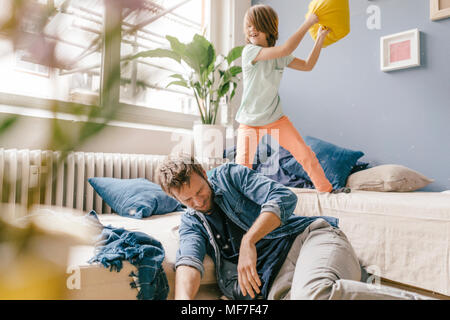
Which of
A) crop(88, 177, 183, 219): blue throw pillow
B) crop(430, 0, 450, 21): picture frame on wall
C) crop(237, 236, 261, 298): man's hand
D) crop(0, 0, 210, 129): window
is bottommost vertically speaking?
crop(237, 236, 261, 298): man's hand

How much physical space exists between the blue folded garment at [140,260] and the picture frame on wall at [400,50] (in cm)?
195

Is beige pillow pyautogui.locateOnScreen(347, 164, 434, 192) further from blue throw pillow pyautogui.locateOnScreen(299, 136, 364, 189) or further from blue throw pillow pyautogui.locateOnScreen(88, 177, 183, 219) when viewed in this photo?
blue throw pillow pyautogui.locateOnScreen(88, 177, 183, 219)

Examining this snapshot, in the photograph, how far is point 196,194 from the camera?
101 centimetres

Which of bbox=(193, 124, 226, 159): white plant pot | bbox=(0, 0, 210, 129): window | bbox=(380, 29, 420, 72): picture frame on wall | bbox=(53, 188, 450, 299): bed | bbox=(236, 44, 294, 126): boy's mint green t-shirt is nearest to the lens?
bbox=(0, 0, 210, 129): window

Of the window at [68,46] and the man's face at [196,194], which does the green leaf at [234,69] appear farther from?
the window at [68,46]

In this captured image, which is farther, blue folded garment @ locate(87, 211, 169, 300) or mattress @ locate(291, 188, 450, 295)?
mattress @ locate(291, 188, 450, 295)

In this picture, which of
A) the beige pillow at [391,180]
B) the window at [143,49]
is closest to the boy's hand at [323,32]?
the beige pillow at [391,180]

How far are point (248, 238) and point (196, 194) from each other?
221 mm

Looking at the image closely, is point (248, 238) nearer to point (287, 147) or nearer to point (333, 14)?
point (287, 147)

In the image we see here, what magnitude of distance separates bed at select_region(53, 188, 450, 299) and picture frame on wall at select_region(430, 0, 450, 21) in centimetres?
122

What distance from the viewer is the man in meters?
0.87

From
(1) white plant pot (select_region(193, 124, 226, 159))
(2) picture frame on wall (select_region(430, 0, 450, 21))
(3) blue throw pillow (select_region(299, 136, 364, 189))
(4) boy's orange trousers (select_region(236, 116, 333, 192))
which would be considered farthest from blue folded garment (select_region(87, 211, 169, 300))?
(2) picture frame on wall (select_region(430, 0, 450, 21))

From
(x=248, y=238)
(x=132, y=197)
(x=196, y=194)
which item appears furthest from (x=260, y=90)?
(x=248, y=238)
